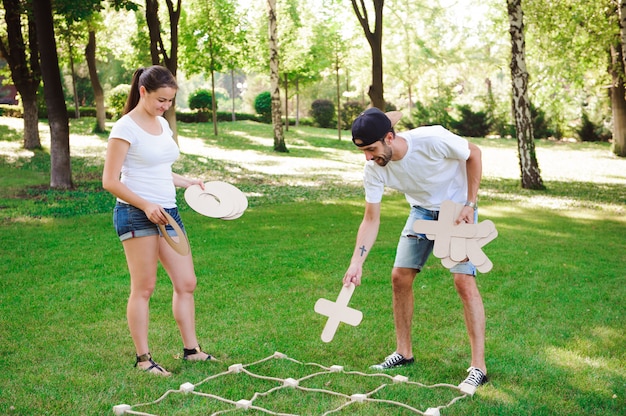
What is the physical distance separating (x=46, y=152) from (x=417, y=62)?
22.6 meters

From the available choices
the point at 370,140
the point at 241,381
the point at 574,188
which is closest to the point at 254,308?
the point at 241,381

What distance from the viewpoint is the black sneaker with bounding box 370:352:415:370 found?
16.5 feet

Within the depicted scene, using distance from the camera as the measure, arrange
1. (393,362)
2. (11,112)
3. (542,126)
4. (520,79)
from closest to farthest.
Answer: (393,362) → (520,79) → (11,112) → (542,126)

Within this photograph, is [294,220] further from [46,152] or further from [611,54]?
[611,54]

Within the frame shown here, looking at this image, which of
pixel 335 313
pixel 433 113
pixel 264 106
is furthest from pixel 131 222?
pixel 264 106

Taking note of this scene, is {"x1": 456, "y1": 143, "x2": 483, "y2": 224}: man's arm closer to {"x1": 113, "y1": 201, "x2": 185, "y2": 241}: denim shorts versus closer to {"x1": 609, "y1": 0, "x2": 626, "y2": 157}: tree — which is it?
{"x1": 113, "y1": 201, "x2": 185, "y2": 241}: denim shorts

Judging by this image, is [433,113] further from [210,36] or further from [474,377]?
[474,377]

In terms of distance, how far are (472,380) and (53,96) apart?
12.4 metres

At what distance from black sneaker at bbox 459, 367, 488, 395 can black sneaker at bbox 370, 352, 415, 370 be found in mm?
536

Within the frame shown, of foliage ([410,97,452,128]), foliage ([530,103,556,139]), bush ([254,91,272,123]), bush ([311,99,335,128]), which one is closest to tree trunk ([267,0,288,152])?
foliage ([410,97,452,128])

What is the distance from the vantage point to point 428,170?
4.53m

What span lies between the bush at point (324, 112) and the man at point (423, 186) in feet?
129

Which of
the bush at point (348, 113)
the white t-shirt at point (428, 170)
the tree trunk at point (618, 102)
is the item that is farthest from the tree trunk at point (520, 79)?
the bush at point (348, 113)

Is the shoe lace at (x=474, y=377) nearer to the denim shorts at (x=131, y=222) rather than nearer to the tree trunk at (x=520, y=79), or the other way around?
the denim shorts at (x=131, y=222)
